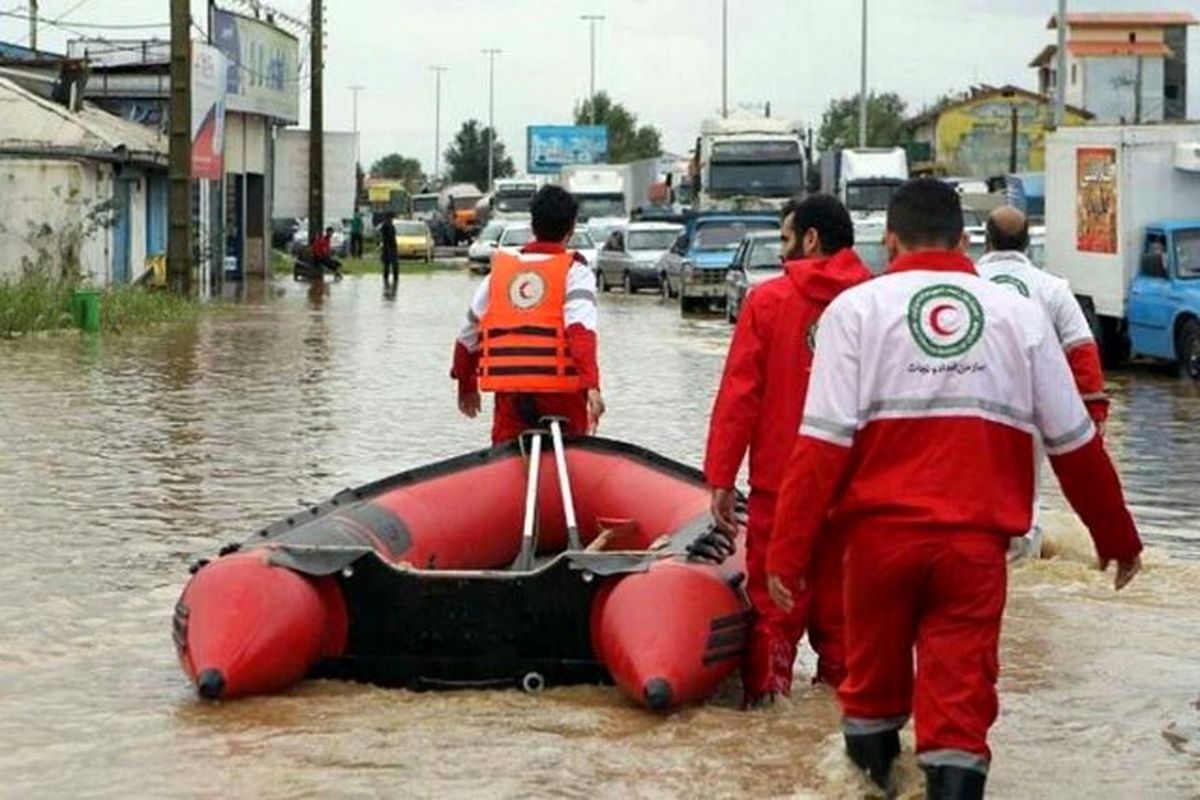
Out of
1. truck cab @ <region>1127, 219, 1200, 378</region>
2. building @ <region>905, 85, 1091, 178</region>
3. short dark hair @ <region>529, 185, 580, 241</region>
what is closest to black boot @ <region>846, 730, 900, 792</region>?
short dark hair @ <region>529, 185, 580, 241</region>

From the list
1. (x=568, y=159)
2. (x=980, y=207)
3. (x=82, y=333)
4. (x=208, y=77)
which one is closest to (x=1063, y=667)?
(x=82, y=333)

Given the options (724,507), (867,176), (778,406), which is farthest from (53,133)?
(724,507)

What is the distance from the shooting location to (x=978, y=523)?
19.4 feet

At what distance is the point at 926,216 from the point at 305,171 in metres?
55.6

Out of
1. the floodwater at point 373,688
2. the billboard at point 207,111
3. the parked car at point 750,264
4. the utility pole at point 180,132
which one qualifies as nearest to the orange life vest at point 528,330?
the floodwater at point 373,688

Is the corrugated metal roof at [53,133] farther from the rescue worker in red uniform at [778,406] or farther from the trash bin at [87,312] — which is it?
the rescue worker in red uniform at [778,406]

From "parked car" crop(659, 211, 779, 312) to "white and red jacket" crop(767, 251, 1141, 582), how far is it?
31.5m

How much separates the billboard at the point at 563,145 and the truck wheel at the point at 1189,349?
86.7 m

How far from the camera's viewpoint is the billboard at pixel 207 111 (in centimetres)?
3984

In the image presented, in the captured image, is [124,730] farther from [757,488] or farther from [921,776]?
[921,776]

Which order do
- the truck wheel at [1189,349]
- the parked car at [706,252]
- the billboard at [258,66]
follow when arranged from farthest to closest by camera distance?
the billboard at [258,66]
the parked car at [706,252]
the truck wheel at [1189,349]

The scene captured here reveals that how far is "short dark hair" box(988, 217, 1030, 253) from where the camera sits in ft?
32.2

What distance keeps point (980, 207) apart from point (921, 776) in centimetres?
4642

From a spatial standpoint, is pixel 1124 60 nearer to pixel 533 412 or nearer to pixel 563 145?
pixel 563 145
